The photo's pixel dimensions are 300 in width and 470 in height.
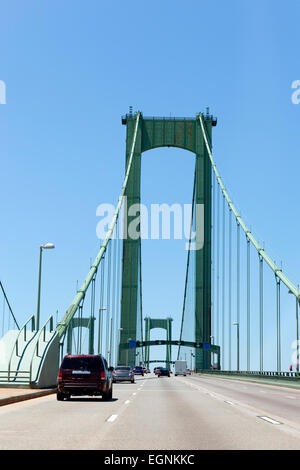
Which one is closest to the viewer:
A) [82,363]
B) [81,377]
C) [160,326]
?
[81,377]

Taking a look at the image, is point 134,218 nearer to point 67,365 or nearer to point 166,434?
point 67,365

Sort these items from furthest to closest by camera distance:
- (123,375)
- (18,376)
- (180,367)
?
(180,367)
(123,375)
(18,376)

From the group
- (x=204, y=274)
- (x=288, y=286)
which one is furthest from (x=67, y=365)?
(x=204, y=274)

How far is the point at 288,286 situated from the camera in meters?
42.5

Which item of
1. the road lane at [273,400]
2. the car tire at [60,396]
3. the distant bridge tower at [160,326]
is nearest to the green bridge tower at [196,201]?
the road lane at [273,400]

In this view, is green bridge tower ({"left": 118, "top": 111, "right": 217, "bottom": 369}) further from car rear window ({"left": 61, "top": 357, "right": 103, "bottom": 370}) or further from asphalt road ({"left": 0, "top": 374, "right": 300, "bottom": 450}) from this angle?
asphalt road ({"left": 0, "top": 374, "right": 300, "bottom": 450})

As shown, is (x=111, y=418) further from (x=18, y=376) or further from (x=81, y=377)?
(x=18, y=376)

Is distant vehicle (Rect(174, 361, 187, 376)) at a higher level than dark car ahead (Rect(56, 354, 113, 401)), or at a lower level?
lower

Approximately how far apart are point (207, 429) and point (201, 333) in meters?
80.9

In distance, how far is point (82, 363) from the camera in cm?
2245

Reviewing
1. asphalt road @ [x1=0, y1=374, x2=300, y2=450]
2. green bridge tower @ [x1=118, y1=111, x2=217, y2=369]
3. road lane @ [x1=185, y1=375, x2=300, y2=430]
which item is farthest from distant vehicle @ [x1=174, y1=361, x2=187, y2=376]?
asphalt road @ [x1=0, y1=374, x2=300, y2=450]

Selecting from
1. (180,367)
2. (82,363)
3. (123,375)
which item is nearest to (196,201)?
(180,367)

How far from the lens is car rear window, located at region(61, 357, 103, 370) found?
73.3 feet

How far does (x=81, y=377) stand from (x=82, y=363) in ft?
1.46
